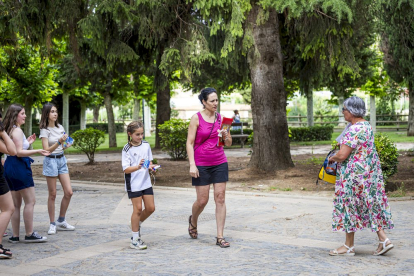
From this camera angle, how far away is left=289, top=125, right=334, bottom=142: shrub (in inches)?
1217

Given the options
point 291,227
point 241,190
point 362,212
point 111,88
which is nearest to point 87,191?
point 241,190

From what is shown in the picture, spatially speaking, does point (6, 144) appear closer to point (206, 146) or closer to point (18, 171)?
point (18, 171)

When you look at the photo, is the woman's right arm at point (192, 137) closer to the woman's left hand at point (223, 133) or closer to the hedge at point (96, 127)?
the woman's left hand at point (223, 133)

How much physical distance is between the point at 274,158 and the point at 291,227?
6342 millimetres

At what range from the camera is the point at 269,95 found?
546 inches

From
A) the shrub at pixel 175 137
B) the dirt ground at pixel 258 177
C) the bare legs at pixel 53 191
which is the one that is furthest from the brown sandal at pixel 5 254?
the shrub at pixel 175 137

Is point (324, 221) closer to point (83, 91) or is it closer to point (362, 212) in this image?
point (362, 212)

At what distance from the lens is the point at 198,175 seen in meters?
6.71

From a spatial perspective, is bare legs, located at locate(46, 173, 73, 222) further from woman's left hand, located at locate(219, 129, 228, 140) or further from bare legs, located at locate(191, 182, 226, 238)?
woman's left hand, located at locate(219, 129, 228, 140)

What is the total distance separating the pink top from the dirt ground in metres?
4.81

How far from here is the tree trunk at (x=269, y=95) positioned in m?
13.9

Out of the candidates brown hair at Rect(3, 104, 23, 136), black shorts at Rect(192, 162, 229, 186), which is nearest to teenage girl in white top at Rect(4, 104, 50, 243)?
brown hair at Rect(3, 104, 23, 136)

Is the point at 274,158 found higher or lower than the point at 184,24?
lower

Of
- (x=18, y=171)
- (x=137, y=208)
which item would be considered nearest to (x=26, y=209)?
(x=18, y=171)
